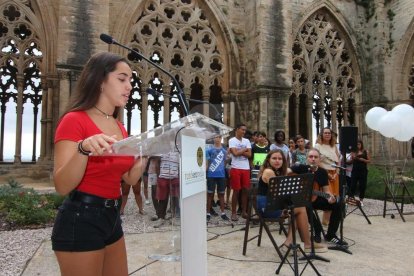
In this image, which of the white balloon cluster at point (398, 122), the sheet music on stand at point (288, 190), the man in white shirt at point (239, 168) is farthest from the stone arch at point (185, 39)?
the sheet music on stand at point (288, 190)

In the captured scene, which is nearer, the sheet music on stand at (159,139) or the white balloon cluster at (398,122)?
Result: the sheet music on stand at (159,139)

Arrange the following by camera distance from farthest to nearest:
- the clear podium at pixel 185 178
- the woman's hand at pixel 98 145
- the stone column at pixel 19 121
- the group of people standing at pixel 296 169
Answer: the stone column at pixel 19 121 < the group of people standing at pixel 296 169 < the clear podium at pixel 185 178 < the woman's hand at pixel 98 145

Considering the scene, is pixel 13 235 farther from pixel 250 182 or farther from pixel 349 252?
pixel 349 252

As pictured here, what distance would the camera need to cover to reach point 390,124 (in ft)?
26.0

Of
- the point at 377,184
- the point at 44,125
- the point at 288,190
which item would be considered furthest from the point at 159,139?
the point at 377,184

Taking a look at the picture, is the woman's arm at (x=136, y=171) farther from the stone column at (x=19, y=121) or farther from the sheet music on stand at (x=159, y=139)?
the stone column at (x=19, y=121)

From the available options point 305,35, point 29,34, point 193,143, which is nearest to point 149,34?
point 29,34

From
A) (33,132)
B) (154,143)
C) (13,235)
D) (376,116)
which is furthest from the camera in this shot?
(33,132)

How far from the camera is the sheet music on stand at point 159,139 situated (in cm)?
156

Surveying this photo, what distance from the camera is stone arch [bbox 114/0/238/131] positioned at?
12672mm

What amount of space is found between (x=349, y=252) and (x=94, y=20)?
9.27 meters

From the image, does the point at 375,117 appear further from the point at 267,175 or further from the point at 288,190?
the point at 288,190

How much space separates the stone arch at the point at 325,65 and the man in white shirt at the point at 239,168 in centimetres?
842

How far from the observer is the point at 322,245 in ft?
17.5
